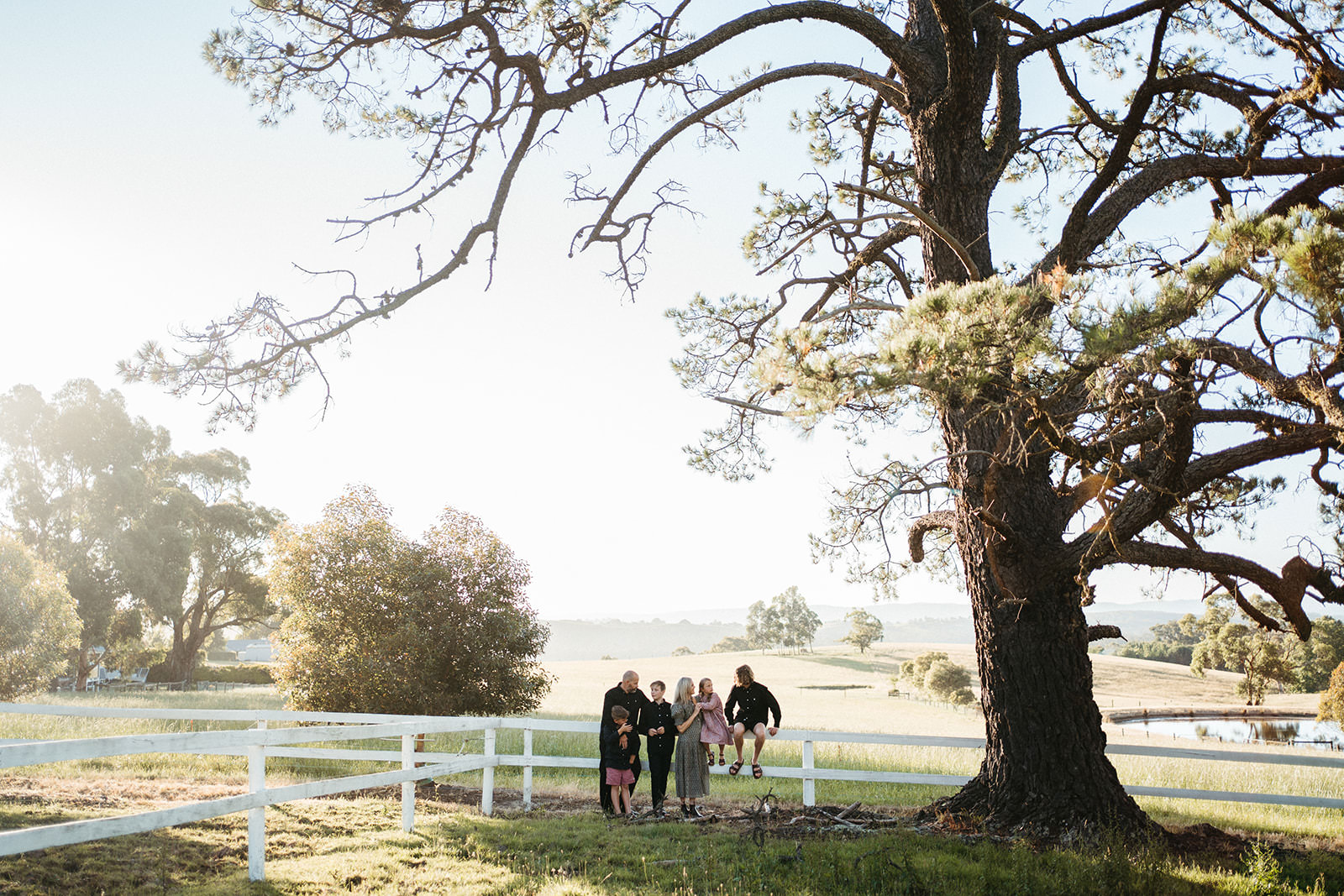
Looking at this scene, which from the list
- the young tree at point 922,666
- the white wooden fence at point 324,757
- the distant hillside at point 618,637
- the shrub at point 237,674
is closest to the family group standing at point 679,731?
the white wooden fence at point 324,757

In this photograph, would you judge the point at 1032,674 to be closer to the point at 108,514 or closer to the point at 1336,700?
the point at 1336,700

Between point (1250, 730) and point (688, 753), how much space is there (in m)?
46.1

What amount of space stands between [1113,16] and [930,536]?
21.9 feet

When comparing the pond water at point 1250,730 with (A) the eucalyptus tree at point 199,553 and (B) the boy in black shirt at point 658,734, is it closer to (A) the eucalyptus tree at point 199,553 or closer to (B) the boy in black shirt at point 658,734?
(B) the boy in black shirt at point 658,734

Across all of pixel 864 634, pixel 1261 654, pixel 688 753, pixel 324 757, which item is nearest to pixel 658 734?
pixel 688 753

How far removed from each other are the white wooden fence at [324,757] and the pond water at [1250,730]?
30483 millimetres

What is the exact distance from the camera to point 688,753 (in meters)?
10.1

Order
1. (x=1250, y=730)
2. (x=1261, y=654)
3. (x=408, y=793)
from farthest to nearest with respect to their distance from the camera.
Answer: (x=1261, y=654) < (x=1250, y=730) < (x=408, y=793)

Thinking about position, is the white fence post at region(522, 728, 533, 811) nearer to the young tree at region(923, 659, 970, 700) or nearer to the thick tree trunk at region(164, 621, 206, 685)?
the young tree at region(923, 659, 970, 700)

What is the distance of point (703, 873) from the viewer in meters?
6.88

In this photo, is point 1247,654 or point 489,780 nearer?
point 489,780

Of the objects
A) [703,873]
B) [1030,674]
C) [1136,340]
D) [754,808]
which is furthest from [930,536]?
[1136,340]

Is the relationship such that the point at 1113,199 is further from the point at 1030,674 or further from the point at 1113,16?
the point at 1030,674

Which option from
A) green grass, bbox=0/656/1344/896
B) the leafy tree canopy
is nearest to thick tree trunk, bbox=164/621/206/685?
green grass, bbox=0/656/1344/896
